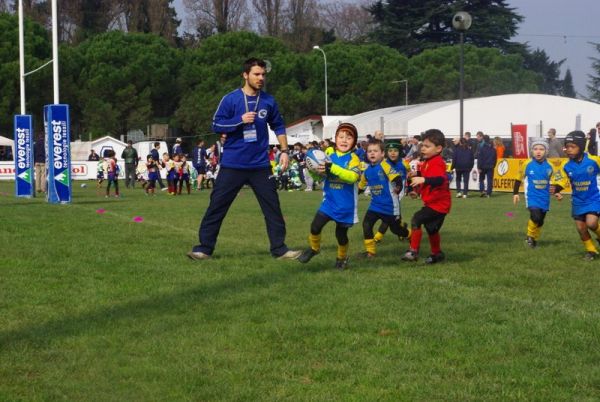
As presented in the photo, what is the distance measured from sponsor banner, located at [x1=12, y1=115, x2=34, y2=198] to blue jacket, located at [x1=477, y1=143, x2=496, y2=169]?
42.2 feet

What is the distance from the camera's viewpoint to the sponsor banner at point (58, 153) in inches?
910

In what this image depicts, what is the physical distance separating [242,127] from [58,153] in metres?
13.7

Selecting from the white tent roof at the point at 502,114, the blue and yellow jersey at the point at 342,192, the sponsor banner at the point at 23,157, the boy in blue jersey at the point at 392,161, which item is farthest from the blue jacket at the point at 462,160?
the white tent roof at the point at 502,114

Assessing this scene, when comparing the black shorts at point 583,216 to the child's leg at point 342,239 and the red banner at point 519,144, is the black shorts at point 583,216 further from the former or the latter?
the red banner at point 519,144

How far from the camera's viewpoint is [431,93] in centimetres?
7062

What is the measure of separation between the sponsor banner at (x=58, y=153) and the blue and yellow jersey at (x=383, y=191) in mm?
13025

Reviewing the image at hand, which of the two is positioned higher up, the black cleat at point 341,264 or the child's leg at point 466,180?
the child's leg at point 466,180

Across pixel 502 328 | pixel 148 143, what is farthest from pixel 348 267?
pixel 148 143

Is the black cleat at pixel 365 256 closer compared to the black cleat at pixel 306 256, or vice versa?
the black cleat at pixel 306 256

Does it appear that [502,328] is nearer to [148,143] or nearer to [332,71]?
[148,143]

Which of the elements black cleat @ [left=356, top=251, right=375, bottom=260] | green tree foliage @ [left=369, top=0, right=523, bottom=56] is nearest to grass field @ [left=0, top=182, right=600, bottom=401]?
black cleat @ [left=356, top=251, right=375, bottom=260]

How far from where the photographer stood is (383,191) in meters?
11.7

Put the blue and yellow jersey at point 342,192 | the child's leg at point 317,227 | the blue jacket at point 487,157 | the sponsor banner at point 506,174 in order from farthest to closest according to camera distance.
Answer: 1. the sponsor banner at point 506,174
2. the blue jacket at point 487,157
3. the child's leg at point 317,227
4. the blue and yellow jersey at point 342,192

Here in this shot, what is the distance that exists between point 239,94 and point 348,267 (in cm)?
225
